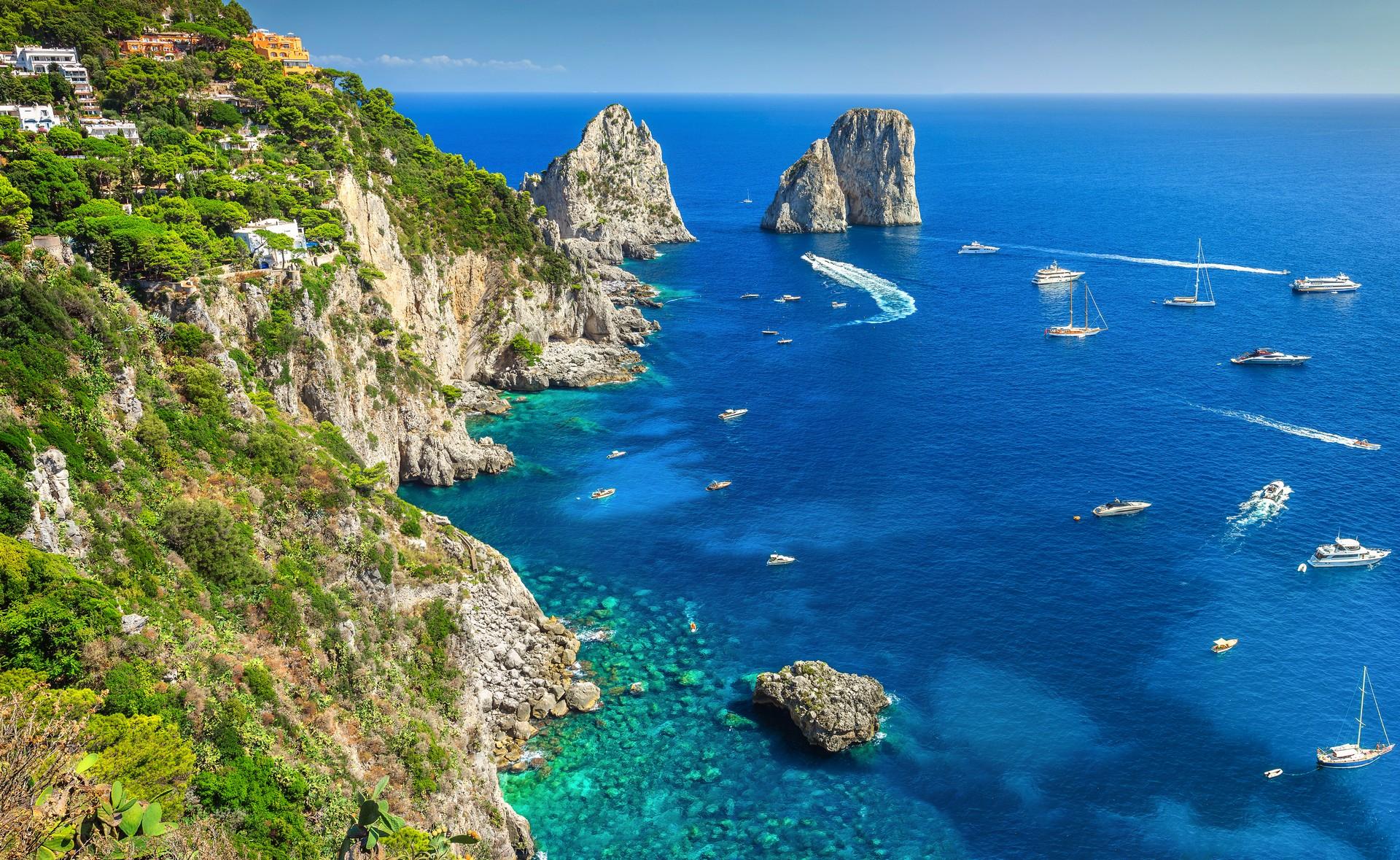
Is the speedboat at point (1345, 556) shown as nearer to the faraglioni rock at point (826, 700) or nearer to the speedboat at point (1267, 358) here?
the faraglioni rock at point (826, 700)

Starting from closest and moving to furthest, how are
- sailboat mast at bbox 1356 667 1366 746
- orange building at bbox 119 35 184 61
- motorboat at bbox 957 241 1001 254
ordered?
1. sailboat mast at bbox 1356 667 1366 746
2. orange building at bbox 119 35 184 61
3. motorboat at bbox 957 241 1001 254

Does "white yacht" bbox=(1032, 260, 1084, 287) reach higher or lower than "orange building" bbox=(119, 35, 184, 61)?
lower

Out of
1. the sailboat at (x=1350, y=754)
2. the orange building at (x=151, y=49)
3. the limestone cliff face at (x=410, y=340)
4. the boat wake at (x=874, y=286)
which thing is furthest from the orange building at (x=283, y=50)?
the sailboat at (x=1350, y=754)

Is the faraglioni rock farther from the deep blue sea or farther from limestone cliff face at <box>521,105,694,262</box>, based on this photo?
limestone cliff face at <box>521,105,694,262</box>

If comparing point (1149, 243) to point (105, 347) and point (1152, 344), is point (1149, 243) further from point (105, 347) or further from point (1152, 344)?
point (105, 347)

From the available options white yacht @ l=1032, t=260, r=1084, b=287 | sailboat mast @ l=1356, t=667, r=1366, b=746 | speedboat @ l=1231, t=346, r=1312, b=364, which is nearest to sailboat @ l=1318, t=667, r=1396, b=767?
sailboat mast @ l=1356, t=667, r=1366, b=746

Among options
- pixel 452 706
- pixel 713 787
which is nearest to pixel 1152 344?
pixel 713 787
